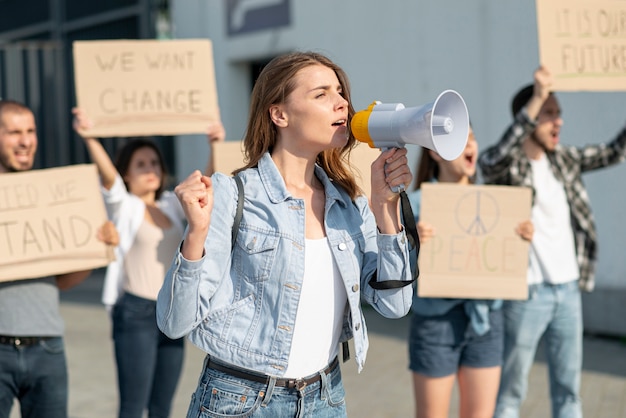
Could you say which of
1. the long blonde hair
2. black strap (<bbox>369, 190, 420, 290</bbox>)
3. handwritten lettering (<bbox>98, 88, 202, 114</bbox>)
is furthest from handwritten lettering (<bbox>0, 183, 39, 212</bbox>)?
black strap (<bbox>369, 190, 420, 290</bbox>)

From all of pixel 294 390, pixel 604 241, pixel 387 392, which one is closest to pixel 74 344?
pixel 387 392

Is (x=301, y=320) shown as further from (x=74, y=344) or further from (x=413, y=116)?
(x=74, y=344)

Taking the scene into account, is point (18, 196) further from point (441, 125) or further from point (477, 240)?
point (441, 125)

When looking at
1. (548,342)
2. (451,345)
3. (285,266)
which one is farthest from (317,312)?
(548,342)

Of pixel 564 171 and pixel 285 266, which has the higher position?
pixel 564 171

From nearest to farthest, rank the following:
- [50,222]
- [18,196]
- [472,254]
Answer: [18,196] < [50,222] < [472,254]

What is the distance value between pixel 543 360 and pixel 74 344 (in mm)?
3979

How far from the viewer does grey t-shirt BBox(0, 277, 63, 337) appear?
3.84m

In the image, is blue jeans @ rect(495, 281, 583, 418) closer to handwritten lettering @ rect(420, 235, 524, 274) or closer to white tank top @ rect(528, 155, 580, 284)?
white tank top @ rect(528, 155, 580, 284)

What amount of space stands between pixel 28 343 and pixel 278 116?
164 centimetres

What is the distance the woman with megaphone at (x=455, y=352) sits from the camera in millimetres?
4352

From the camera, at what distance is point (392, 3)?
31.2 feet

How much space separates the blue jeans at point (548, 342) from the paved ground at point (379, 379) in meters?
1.19

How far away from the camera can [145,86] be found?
5176mm
